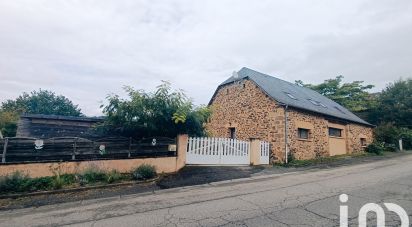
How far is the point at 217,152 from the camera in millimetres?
11883

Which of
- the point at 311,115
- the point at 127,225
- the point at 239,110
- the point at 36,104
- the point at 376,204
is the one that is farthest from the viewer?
the point at 36,104

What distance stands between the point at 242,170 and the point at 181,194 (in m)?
4.40

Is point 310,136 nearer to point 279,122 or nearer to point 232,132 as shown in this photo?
point 279,122

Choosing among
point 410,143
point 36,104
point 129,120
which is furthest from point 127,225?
point 36,104

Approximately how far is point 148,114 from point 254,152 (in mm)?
5746

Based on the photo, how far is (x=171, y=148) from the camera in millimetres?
10594

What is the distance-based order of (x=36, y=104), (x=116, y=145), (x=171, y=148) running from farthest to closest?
(x=36, y=104) → (x=171, y=148) → (x=116, y=145)

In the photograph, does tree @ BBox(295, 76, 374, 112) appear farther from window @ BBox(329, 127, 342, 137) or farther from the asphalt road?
the asphalt road

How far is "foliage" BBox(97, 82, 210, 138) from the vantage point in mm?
10258

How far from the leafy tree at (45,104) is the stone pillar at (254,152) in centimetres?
3104

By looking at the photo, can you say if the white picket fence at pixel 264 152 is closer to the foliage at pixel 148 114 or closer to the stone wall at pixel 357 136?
the foliage at pixel 148 114

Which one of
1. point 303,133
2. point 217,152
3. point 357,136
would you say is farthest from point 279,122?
point 357,136

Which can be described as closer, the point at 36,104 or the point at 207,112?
the point at 207,112

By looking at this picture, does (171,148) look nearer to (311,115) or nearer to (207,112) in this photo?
(207,112)
